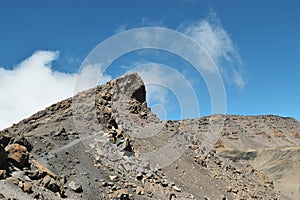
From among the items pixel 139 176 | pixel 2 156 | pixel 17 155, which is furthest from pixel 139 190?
pixel 2 156

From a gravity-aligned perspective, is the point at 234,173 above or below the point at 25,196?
above

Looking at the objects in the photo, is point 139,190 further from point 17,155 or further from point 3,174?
point 3,174

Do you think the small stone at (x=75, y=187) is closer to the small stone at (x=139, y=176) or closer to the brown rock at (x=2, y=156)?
the brown rock at (x=2, y=156)

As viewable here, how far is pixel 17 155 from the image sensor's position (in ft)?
58.1

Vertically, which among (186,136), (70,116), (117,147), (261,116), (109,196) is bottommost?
(109,196)

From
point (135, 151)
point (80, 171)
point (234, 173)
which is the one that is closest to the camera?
point (80, 171)

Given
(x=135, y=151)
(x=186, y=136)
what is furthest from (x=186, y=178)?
(x=186, y=136)

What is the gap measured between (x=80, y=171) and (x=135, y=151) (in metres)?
6.56

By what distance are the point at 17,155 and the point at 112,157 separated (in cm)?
695

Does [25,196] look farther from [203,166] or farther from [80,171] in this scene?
[203,166]

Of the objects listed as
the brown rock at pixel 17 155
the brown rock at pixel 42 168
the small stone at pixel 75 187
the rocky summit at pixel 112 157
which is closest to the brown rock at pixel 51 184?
the rocky summit at pixel 112 157

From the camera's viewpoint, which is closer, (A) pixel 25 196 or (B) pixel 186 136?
(A) pixel 25 196

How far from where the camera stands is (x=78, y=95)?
31625 millimetres

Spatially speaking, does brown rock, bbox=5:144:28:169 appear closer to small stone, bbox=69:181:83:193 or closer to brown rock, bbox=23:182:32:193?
brown rock, bbox=23:182:32:193
